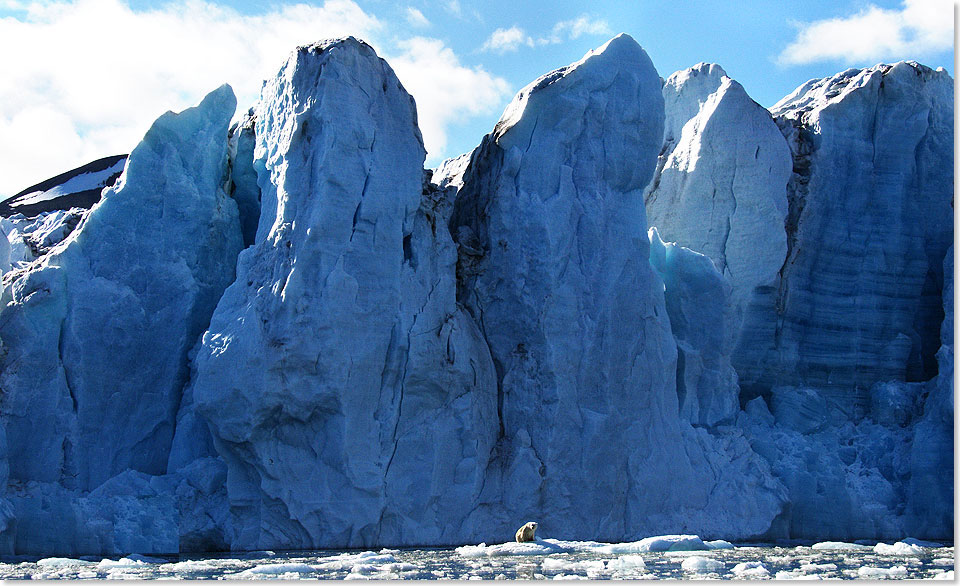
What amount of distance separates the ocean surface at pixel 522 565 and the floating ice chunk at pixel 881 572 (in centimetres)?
1

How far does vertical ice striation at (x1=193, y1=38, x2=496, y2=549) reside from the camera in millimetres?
16172

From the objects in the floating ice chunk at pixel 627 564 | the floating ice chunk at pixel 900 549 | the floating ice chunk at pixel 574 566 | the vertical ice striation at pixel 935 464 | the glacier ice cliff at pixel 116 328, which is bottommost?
the floating ice chunk at pixel 900 549

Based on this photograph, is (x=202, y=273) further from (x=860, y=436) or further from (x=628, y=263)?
(x=860, y=436)

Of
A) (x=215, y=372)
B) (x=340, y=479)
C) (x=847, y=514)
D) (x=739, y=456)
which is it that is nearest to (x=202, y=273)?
(x=215, y=372)

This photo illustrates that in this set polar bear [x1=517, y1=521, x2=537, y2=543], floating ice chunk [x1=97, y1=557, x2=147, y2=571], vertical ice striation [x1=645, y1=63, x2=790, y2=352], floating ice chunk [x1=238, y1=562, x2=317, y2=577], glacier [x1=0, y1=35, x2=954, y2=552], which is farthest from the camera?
vertical ice striation [x1=645, y1=63, x2=790, y2=352]

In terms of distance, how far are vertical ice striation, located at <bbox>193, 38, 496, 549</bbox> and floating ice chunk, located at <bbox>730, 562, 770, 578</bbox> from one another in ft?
18.5

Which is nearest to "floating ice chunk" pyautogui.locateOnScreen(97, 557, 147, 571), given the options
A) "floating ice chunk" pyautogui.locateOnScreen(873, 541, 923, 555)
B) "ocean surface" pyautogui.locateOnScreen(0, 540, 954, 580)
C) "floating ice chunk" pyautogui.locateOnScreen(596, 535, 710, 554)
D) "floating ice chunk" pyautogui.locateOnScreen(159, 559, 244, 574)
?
"ocean surface" pyautogui.locateOnScreen(0, 540, 954, 580)

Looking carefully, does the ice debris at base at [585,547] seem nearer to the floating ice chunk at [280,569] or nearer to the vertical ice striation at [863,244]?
the floating ice chunk at [280,569]

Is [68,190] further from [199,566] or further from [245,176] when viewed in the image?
[199,566]

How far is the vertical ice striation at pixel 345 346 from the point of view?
16172mm

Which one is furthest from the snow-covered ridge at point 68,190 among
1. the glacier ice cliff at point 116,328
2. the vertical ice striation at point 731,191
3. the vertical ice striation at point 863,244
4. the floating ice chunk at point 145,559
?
the vertical ice striation at point 863,244

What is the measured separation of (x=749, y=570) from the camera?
11969 millimetres

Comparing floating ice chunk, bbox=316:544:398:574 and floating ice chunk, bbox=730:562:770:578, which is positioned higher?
floating ice chunk, bbox=316:544:398:574

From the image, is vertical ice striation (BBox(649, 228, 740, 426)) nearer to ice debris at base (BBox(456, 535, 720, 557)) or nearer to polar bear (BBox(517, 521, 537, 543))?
ice debris at base (BBox(456, 535, 720, 557))
